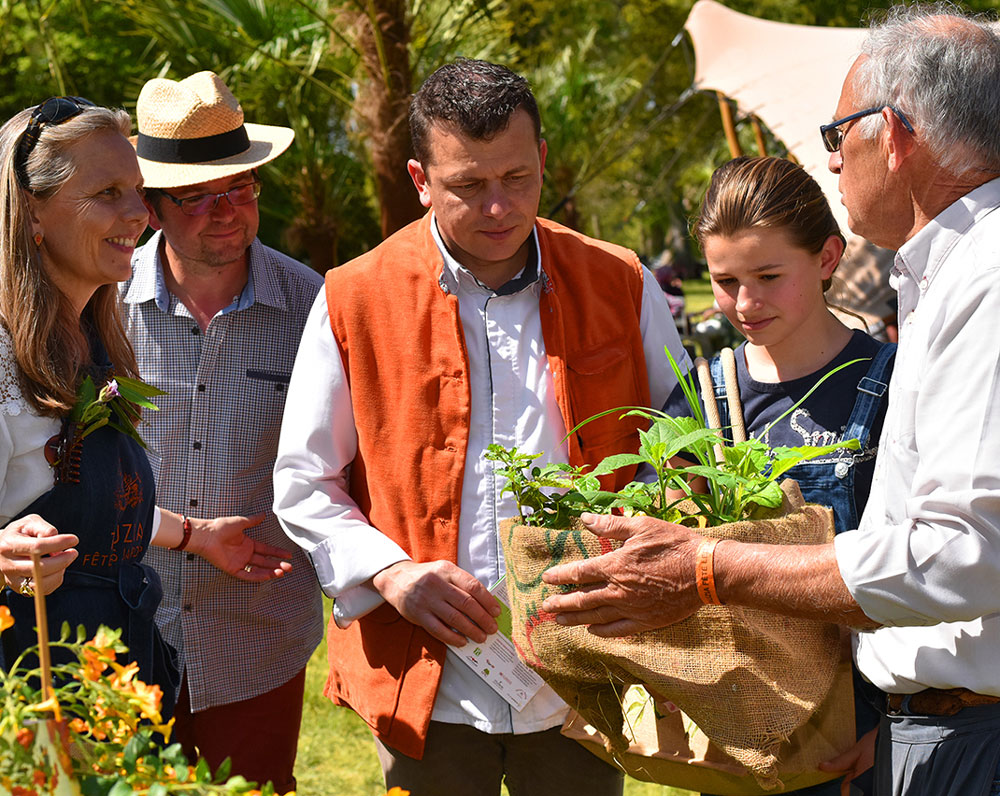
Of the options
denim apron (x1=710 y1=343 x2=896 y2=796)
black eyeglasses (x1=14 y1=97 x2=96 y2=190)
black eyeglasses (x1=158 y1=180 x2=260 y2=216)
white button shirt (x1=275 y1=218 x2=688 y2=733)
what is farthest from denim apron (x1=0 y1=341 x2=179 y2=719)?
denim apron (x1=710 y1=343 x2=896 y2=796)

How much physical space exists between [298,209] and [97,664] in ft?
35.3

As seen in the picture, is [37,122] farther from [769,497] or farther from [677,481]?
[769,497]

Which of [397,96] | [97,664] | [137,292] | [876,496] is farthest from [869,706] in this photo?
[397,96]

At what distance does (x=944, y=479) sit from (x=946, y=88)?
0.64 meters

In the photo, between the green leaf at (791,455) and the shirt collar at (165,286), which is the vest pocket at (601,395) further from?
the shirt collar at (165,286)

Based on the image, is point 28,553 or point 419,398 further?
point 419,398

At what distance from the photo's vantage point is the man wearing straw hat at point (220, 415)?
2916 millimetres

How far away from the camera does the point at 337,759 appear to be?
434 cm

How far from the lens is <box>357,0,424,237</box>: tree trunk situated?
243 inches

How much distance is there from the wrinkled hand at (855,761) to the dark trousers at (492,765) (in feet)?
2.13

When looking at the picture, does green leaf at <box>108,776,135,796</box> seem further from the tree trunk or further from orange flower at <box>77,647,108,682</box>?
the tree trunk

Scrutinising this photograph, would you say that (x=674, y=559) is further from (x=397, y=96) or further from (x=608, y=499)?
→ (x=397, y=96)

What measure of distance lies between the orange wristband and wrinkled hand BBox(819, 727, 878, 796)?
1.42ft

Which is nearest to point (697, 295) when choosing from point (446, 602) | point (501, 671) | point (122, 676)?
point (501, 671)
